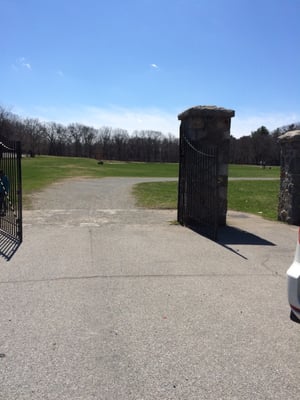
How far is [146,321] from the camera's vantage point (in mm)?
3926

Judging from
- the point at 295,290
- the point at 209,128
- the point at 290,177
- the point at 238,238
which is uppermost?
the point at 209,128

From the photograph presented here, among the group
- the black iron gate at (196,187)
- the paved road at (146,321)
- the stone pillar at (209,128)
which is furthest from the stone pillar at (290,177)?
the paved road at (146,321)

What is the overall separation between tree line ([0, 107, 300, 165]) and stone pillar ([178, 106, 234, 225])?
100463mm

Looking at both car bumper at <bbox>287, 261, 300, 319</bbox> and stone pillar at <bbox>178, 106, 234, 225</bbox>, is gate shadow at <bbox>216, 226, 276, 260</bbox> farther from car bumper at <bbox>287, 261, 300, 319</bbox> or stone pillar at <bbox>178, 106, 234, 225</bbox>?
car bumper at <bbox>287, 261, 300, 319</bbox>

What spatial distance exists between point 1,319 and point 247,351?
2.32 m

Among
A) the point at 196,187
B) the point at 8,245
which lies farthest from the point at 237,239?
the point at 8,245

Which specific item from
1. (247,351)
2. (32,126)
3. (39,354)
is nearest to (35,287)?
(39,354)

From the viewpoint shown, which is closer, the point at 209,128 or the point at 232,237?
the point at 232,237

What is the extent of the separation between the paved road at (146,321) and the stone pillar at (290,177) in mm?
2655

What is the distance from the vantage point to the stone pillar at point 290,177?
380 inches

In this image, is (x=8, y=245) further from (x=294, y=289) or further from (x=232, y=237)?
(x=294, y=289)

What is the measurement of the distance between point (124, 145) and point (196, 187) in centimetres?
10829

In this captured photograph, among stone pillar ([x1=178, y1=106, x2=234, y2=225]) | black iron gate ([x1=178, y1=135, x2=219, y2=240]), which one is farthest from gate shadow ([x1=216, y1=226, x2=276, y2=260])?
stone pillar ([x1=178, y1=106, x2=234, y2=225])

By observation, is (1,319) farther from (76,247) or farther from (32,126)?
(32,126)
